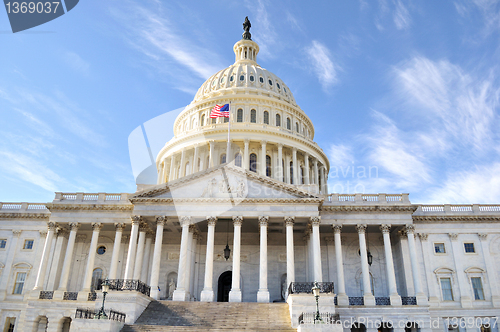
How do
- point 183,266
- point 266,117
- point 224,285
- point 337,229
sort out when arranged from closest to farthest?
point 183,266
point 337,229
point 224,285
point 266,117

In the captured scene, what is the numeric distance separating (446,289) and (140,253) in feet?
95.8

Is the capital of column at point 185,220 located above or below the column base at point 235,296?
above

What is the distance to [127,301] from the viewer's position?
29.9 metres

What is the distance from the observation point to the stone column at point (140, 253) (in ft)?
120

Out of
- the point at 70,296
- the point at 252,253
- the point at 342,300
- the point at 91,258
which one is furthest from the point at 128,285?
the point at 342,300

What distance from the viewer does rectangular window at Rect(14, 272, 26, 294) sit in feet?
137

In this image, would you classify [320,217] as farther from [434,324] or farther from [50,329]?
[50,329]

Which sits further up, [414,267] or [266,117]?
[266,117]

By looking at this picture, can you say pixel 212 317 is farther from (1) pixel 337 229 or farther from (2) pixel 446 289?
(2) pixel 446 289

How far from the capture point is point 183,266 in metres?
35.5

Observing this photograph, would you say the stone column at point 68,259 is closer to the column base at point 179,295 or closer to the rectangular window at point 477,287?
the column base at point 179,295

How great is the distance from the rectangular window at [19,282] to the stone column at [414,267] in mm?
37831

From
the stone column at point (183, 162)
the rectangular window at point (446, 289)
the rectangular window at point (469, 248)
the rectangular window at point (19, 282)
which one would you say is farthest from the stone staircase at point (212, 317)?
the stone column at point (183, 162)

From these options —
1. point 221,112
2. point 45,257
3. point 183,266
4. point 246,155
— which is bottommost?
point 183,266
